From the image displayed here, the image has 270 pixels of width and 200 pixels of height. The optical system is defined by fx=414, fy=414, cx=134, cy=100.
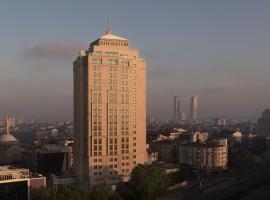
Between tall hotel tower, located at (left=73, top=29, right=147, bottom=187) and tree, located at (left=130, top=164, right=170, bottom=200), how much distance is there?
36.2ft

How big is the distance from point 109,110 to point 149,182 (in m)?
18.2

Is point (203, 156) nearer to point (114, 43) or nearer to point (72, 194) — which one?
point (114, 43)

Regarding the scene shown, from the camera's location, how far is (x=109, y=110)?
77562 millimetres

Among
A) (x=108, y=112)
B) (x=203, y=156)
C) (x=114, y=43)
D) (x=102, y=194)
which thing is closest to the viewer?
(x=102, y=194)

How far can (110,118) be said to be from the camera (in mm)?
77625

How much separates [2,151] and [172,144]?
58.8 m

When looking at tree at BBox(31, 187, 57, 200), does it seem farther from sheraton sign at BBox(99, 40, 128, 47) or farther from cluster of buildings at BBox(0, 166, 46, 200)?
sheraton sign at BBox(99, 40, 128, 47)

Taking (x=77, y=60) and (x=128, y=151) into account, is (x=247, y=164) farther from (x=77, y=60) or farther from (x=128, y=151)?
(x=77, y=60)

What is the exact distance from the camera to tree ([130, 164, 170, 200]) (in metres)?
64.6

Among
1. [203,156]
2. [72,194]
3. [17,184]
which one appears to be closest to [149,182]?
[72,194]

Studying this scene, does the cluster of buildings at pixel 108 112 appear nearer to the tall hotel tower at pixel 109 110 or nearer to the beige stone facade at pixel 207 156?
the tall hotel tower at pixel 109 110

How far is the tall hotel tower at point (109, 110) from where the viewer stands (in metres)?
76.1

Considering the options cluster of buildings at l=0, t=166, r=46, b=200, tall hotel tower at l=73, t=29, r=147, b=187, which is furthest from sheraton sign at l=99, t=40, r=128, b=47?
cluster of buildings at l=0, t=166, r=46, b=200

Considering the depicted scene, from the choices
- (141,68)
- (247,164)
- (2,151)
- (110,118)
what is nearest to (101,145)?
(110,118)
